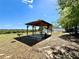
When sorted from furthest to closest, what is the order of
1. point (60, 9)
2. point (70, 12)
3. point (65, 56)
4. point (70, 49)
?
point (60, 9)
point (70, 12)
point (70, 49)
point (65, 56)

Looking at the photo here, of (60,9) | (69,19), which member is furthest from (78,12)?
(60,9)

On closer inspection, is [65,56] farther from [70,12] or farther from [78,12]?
[70,12]

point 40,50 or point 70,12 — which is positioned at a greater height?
point 70,12

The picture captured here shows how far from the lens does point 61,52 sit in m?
14.5

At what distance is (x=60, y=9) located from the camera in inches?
1056

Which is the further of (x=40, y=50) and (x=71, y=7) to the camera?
(x=71, y=7)

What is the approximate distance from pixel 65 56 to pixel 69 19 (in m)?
11.9

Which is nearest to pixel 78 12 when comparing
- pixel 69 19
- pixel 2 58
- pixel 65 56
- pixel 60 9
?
pixel 69 19

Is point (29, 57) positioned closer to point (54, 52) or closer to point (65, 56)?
point (54, 52)

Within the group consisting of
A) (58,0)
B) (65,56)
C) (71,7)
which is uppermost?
(58,0)

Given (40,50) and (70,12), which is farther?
(70,12)

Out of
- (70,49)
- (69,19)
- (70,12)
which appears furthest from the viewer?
(69,19)

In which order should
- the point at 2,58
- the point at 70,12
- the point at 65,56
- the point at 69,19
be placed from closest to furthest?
the point at 2,58 → the point at 65,56 → the point at 70,12 → the point at 69,19

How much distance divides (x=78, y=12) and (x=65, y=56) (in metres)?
9.35
